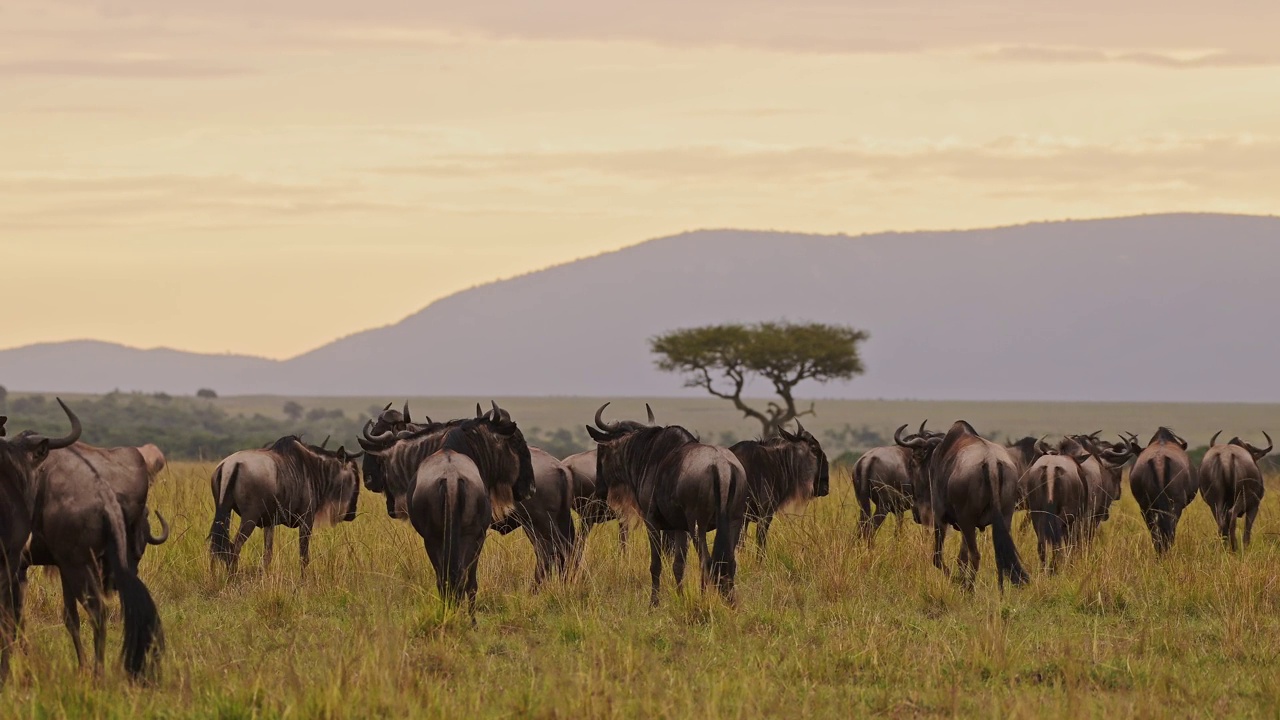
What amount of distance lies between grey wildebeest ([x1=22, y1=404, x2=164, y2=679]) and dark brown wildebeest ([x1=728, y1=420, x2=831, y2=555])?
6651 millimetres

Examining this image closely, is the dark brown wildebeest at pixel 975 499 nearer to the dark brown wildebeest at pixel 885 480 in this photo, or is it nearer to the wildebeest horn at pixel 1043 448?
the dark brown wildebeest at pixel 885 480

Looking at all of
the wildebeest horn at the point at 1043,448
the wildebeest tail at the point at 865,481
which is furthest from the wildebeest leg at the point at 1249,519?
the wildebeest tail at the point at 865,481

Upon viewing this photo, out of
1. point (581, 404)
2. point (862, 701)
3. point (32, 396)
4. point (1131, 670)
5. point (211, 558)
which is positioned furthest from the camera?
point (581, 404)

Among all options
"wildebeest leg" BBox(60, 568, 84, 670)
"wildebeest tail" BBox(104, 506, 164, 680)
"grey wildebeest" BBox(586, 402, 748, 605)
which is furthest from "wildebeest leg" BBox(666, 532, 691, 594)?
"wildebeest leg" BBox(60, 568, 84, 670)

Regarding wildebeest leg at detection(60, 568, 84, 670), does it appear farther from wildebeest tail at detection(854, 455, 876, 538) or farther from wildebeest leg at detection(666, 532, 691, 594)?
wildebeest tail at detection(854, 455, 876, 538)

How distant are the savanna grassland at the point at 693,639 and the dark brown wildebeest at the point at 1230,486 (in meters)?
1.25

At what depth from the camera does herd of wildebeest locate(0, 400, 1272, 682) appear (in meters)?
8.33

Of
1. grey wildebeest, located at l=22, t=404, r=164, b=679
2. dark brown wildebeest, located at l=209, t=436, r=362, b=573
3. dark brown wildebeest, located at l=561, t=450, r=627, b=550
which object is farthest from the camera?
dark brown wildebeest, located at l=561, t=450, r=627, b=550

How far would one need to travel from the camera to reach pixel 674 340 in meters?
50.1

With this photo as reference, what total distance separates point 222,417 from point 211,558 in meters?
76.0

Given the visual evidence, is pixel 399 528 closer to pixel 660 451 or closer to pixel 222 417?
pixel 660 451

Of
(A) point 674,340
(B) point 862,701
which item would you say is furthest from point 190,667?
(A) point 674,340

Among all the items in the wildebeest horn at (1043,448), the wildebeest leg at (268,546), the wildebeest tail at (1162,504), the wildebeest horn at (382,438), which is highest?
the wildebeest horn at (382,438)

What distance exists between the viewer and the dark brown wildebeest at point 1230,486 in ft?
51.2
